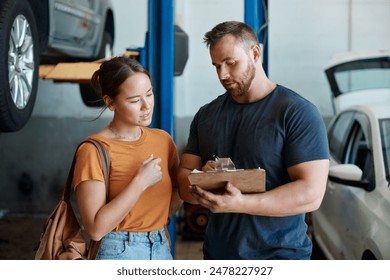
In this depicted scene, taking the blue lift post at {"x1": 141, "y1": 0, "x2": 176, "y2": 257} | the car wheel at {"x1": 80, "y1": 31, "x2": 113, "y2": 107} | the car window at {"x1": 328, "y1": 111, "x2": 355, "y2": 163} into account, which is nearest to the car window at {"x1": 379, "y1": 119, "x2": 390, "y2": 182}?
the car window at {"x1": 328, "y1": 111, "x2": 355, "y2": 163}

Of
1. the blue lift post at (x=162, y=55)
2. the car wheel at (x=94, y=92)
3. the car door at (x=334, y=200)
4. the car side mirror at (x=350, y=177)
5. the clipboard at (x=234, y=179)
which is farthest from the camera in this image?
the car wheel at (x=94, y=92)

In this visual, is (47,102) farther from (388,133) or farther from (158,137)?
(158,137)

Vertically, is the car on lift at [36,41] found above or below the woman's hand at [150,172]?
above

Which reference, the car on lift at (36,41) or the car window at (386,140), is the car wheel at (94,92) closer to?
the car on lift at (36,41)

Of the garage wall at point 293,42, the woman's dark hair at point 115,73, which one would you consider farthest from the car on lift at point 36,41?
the woman's dark hair at point 115,73

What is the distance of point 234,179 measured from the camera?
146 cm

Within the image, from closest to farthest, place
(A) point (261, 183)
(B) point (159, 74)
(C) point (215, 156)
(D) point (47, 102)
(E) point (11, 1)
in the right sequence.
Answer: (A) point (261, 183), (C) point (215, 156), (B) point (159, 74), (E) point (11, 1), (D) point (47, 102)

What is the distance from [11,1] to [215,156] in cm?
150

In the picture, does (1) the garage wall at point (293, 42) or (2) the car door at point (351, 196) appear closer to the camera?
(2) the car door at point (351, 196)

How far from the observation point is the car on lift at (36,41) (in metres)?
2.67

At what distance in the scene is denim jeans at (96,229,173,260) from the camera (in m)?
1.51

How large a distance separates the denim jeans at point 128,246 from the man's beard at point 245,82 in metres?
0.42
